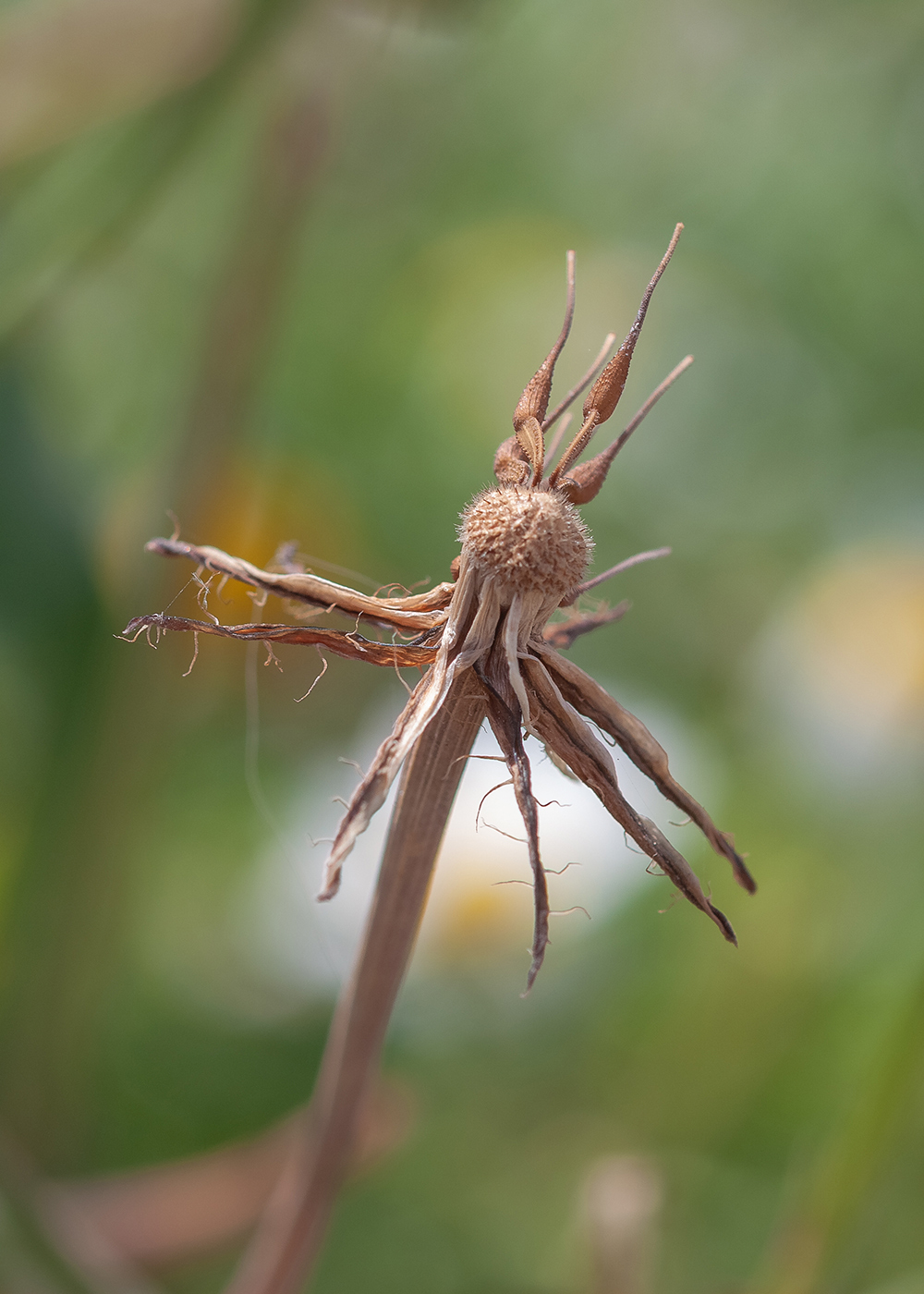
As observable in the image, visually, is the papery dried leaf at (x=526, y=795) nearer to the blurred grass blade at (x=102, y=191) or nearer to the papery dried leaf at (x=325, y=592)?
the papery dried leaf at (x=325, y=592)

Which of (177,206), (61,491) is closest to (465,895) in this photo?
(61,491)

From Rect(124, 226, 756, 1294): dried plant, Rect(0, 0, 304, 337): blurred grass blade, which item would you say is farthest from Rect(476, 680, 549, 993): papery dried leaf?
Rect(0, 0, 304, 337): blurred grass blade

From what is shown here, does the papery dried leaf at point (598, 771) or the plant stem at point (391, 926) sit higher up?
the papery dried leaf at point (598, 771)

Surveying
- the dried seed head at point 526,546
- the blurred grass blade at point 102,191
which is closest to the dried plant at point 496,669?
the dried seed head at point 526,546

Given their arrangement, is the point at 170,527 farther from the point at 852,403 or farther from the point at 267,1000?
the point at 852,403

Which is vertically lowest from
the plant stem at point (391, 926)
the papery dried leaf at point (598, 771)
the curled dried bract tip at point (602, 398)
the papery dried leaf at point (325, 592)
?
the plant stem at point (391, 926)

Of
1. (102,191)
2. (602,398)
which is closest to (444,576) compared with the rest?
(102,191)
